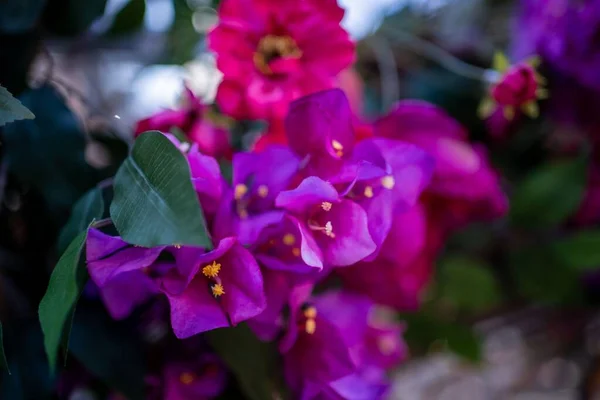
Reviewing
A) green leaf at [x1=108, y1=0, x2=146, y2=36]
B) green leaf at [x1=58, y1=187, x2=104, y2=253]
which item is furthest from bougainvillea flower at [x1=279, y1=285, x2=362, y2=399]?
green leaf at [x1=108, y1=0, x2=146, y2=36]

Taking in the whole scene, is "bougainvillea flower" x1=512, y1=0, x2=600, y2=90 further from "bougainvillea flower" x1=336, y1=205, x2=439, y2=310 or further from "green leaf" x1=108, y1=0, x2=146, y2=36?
"green leaf" x1=108, y1=0, x2=146, y2=36

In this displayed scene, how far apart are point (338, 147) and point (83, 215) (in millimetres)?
124

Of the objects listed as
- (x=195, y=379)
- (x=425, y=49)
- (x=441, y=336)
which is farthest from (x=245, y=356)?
(x=425, y=49)

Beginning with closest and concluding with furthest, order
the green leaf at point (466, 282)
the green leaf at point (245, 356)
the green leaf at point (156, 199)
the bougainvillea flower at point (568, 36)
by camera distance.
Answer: the green leaf at point (156, 199) < the green leaf at point (245, 356) < the bougainvillea flower at point (568, 36) < the green leaf at point (466, 282)

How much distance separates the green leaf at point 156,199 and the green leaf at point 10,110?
5 centimetres

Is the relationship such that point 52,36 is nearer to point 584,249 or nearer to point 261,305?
point 261,305

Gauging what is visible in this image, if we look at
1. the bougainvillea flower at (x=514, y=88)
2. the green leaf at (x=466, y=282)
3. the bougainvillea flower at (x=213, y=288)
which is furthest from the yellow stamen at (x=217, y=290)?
the green leaf at (x=466, y=282)

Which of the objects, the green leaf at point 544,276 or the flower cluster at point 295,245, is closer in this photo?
the flower cluster at point 295,245

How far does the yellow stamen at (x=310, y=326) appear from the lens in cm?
30

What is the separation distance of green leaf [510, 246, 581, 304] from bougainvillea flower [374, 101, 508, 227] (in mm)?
124

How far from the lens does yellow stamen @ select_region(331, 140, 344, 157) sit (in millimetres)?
284

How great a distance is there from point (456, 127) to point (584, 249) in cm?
19

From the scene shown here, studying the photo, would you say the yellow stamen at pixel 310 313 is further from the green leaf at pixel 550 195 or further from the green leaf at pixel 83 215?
the green leaf at pixel 550 195

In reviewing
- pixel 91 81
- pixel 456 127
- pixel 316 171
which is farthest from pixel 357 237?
pixel 91 81
